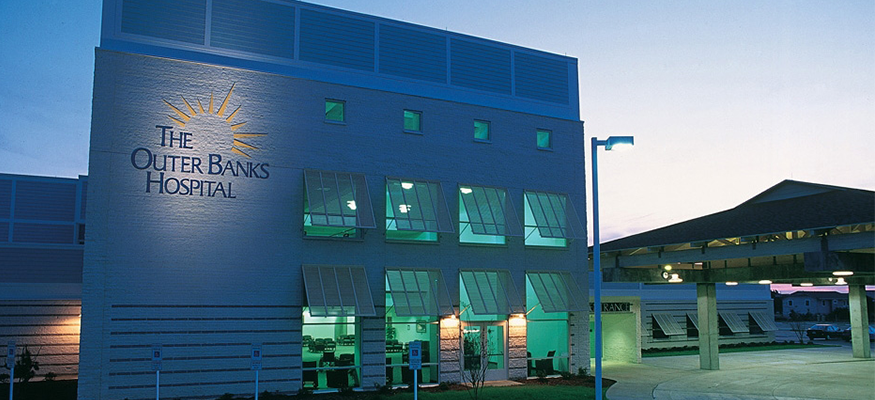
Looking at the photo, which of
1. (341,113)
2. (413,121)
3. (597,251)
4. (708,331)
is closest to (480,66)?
(413,121)

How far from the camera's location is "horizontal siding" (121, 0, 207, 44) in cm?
2259

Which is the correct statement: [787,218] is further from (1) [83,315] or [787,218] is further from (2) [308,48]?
(1) [83,315]

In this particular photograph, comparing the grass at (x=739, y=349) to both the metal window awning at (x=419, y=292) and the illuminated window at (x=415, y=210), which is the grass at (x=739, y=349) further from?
the illuminated window at (x=415, y=210)

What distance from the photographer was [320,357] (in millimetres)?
23688

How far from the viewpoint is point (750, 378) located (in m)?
28.4

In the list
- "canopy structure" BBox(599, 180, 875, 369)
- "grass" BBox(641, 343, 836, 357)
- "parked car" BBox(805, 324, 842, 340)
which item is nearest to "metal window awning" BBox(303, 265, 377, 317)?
"canopy structure" BBox(599, 180, 875, 369)

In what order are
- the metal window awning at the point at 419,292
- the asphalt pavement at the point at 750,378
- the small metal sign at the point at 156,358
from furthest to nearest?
the metal window awning at the point at 419,292 < the asphalt pavement at the point at 750,378 < the small metal sign at the point at 156,358

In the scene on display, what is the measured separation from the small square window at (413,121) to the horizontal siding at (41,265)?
50.5 feet

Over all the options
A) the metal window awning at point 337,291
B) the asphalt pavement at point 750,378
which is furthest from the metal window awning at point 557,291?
the metal window awning at point 337,291

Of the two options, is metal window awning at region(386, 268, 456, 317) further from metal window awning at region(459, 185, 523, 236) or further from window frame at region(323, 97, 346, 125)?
window frame at region(323, 97, 346, 125)

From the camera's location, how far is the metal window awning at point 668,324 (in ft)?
145

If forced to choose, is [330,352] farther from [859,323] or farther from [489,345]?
[859,323]

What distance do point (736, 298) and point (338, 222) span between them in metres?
36.8

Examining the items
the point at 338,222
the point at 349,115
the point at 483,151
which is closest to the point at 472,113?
the point at 483,151
